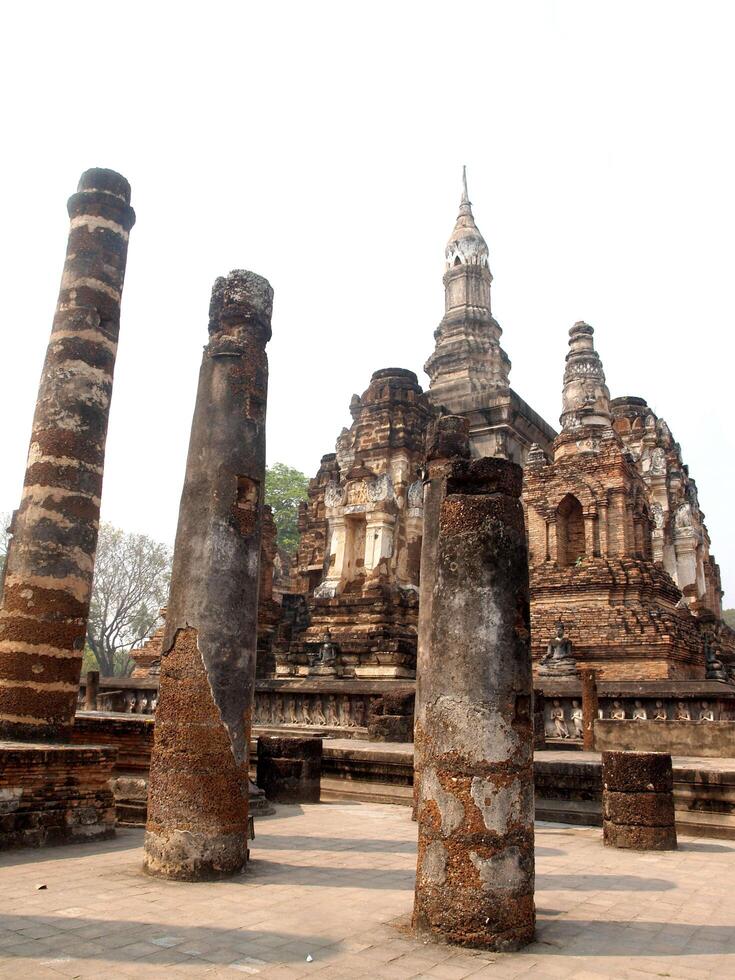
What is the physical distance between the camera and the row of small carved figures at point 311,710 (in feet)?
49.2

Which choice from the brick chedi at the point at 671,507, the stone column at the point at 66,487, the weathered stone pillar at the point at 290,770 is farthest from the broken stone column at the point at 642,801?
the brick chedi at the point at 671,507

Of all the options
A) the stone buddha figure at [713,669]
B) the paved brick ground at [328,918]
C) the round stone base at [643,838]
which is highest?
the stone buddha figure at [713,669]

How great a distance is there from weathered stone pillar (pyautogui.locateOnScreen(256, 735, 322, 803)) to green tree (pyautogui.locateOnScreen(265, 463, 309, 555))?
35.3 meters

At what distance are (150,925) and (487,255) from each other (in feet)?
101

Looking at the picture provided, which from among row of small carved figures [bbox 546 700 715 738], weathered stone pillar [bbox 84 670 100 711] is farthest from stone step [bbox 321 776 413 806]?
weathered stone pillar [bbox 84 670 100 711]

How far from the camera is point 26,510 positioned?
27.9 feet

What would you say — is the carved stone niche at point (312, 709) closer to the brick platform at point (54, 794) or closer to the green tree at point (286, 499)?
the brick platform at point (54, 794)

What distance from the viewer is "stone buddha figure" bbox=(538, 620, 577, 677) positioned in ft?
56.4

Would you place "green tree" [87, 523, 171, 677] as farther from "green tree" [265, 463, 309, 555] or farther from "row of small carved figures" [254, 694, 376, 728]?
"row of small carved figures" [254, 694, 376, 728]

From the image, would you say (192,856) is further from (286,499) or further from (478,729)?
(286,499)

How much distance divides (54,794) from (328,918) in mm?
3489

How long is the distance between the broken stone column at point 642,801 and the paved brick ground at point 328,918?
0.23m

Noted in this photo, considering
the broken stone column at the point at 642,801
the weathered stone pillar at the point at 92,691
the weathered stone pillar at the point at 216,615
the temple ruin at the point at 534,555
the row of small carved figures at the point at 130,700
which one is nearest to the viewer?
the weathered stone pillar at the point at 216,615

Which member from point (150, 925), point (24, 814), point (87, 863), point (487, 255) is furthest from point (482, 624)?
point (487, 255)
